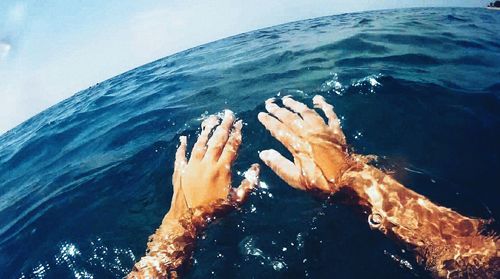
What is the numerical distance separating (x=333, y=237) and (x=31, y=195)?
709 centimetres

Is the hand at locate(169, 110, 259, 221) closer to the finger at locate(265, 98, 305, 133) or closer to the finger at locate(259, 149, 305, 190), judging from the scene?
the finger at locate(259, 149, 305, 190)

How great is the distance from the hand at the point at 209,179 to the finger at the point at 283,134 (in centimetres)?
59

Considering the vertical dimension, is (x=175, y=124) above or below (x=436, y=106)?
above

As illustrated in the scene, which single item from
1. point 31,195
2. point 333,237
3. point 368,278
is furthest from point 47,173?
point 368,278

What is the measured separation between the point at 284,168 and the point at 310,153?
543mm

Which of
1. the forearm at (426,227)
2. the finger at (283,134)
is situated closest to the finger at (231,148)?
the finger at (283,134)

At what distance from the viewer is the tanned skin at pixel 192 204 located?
13.0 feet

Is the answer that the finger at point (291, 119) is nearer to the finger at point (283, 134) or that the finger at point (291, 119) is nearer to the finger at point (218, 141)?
the finger at point (283, 134)

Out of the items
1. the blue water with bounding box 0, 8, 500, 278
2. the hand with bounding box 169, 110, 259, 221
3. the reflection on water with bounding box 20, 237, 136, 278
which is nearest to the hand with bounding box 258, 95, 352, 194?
the blue water with bounding box 0, 8, 500, 278

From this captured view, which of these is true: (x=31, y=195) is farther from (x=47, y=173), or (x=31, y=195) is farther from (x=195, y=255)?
(x=195, y=255)

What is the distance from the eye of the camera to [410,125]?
243 inches

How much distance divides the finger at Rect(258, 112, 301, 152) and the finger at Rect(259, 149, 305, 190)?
22 centimetres

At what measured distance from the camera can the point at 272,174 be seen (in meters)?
5.42

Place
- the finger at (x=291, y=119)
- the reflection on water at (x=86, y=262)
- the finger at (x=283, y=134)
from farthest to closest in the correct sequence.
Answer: the finger at (x=291, y=119)
the finger at (x=283, y=134)
the reflection on water at (x=86, y=262)
